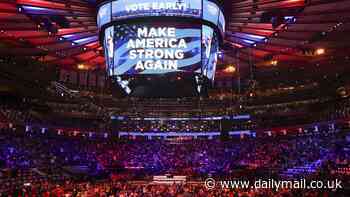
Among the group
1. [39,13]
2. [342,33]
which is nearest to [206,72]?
[39,13]

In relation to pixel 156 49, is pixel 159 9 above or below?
above

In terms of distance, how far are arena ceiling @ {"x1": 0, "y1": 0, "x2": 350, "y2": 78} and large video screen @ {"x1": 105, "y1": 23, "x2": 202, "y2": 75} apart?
92.6 inches

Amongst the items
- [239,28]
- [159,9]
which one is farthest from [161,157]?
[159,9]

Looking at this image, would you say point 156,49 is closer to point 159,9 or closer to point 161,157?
point 159,9

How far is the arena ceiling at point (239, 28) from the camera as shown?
57.2 ft

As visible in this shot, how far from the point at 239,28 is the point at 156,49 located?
6531 millimetres

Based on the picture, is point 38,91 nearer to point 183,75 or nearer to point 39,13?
point 39,13

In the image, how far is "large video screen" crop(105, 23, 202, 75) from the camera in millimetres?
17094

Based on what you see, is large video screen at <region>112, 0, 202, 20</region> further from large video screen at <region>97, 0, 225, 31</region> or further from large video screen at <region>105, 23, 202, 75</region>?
large video screen at <region>105, 23, 202, 75</region>

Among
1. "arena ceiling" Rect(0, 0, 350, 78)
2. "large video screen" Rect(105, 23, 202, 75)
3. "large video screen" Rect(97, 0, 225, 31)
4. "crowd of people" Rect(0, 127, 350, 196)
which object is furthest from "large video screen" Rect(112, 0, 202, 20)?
"crowd of people" Rect(0, 127, 350, 196)

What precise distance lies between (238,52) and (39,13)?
14.4 m

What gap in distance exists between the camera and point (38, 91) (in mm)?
43844

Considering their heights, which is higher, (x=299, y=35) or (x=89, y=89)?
(x=299, y=35)

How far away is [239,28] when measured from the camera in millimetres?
21406
